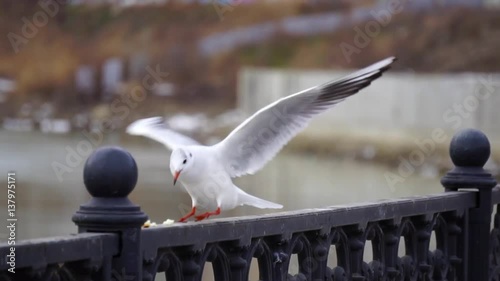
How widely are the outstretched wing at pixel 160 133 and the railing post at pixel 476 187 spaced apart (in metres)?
2.34

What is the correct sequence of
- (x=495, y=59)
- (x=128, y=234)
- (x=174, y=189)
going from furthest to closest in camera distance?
(x=495, y=59) < (x=174, y=189) < (x=128, y=234)

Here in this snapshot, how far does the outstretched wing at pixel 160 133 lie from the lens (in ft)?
20.3

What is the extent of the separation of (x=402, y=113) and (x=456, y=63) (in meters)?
18.1

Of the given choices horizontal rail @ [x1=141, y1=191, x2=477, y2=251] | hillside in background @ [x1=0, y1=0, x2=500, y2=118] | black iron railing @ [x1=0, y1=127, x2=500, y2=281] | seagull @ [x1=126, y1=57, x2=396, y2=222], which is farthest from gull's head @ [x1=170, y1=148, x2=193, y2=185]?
hillside in background @ [x1=0, y1=0, x2=500, y2=118]

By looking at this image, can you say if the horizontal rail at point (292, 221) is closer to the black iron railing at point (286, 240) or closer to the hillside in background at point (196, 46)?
the black iron railing at point (286, 240)

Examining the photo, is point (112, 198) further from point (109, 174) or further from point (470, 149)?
point (470, 149)

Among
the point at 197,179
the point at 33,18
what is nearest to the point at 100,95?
the point at 33,18

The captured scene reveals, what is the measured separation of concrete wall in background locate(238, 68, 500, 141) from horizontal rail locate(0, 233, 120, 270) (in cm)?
2051

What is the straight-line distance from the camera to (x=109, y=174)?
2271 millimetres

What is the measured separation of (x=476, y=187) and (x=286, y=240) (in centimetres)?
126

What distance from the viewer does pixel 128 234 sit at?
231cm

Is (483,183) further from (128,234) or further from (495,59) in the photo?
(495,59)

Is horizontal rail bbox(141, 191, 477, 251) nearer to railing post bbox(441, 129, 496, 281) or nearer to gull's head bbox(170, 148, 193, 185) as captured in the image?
railing post bbox(441, 129, 496, 281)

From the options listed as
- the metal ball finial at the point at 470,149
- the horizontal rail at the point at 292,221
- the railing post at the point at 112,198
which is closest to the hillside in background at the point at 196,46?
the metal ball finial at the point at 470,149
